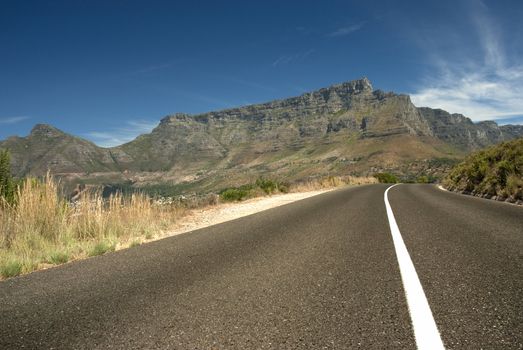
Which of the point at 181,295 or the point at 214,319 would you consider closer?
the point at 214,319

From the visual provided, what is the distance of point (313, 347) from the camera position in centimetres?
236

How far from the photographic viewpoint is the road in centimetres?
254

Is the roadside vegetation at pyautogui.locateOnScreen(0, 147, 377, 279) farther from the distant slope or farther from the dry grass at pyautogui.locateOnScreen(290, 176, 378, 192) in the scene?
the dry grass at pyautogui.locateOnScreen(290, 176, 378, 192)

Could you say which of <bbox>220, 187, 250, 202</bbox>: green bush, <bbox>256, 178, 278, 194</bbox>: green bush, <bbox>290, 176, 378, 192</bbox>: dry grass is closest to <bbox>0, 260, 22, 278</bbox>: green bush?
<bbox>220, 187, 250, 202</bbox>: green bush

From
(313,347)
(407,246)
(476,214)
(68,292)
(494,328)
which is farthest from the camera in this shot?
(476,214)

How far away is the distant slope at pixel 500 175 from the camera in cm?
1340

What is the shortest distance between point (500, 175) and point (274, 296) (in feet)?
53.8

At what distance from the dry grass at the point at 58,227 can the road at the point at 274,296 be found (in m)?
0.77

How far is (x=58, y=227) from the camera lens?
7.06 meters

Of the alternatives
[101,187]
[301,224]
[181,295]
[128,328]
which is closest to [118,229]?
[101,187]

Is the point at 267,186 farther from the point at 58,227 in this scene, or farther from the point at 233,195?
the point at 58,227

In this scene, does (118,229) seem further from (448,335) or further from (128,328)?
(448,335)

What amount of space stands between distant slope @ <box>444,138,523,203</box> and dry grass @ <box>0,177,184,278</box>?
42.7 feet

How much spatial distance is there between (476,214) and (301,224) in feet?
15.4
